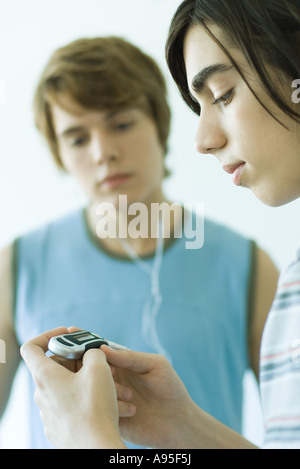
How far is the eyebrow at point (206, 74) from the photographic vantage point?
1.77 ft

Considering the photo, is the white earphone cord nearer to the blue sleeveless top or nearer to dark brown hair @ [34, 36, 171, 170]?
the blue sleeveless top

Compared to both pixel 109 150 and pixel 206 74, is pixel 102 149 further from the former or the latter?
pixel 206 74

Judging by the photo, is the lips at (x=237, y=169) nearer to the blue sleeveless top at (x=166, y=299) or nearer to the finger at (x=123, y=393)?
the finger at (x=123, y=393)

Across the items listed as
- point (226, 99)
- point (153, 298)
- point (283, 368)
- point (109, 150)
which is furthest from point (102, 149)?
point (283, 368)

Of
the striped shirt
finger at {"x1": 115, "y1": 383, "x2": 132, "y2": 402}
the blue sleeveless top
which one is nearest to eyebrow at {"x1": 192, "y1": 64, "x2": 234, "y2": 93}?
the striped shirt

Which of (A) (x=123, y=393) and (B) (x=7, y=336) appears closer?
(A) (x=123, y=393)

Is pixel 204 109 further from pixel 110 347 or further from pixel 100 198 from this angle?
pixel 100 198

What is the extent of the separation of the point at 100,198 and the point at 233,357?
0.34 m

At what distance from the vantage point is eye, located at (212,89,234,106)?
0.55m

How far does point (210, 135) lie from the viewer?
0.57 meters

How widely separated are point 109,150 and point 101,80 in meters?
0.11

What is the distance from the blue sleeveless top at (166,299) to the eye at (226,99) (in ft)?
1.38

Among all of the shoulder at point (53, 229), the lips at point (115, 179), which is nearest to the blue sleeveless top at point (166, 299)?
the shoulder at point (53, 229)

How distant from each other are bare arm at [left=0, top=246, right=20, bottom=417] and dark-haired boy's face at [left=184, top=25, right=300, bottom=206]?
495mm
